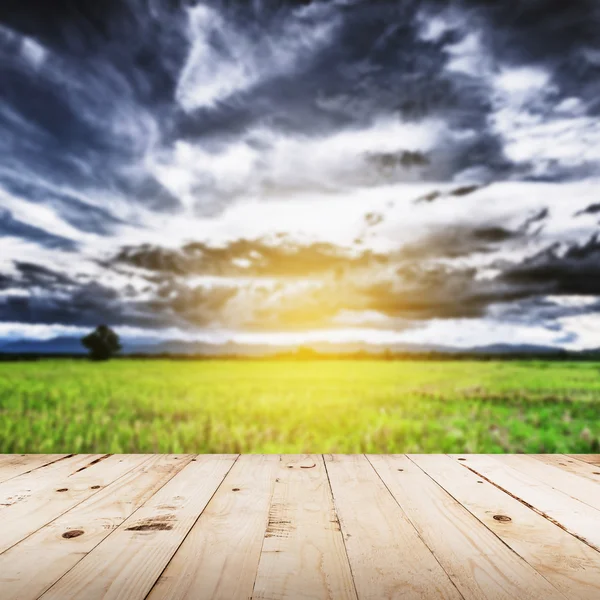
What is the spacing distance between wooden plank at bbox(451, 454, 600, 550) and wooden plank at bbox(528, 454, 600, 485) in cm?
25

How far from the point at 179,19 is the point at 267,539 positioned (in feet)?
15.9

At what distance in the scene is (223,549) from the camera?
1.42 metres

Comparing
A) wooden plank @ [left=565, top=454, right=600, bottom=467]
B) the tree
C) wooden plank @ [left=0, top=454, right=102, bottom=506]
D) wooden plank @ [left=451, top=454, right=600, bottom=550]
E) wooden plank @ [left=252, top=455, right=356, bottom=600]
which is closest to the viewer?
wooden plank @ [left=252, top=455, right=356, bottom=600]

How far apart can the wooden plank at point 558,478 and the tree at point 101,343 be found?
18.0 metres

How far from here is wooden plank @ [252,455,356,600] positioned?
1.17 m

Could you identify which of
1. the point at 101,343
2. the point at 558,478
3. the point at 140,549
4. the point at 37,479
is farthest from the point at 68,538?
the point at 101,343

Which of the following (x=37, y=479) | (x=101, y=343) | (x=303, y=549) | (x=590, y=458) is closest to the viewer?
(x=303, y=549)

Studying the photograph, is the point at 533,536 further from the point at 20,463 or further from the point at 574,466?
the point at 20,463

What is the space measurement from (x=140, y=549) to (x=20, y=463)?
1472 millimetres

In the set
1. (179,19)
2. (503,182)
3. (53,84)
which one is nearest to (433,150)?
(503,182)

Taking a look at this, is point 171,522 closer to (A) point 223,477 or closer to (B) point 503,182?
(A) point 223,477

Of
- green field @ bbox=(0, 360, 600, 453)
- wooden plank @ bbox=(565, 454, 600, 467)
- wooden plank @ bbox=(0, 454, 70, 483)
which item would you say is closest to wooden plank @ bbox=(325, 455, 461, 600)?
wooden plank @ bbox=(565, 454, 600, 467)

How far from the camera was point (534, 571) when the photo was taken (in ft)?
4.24

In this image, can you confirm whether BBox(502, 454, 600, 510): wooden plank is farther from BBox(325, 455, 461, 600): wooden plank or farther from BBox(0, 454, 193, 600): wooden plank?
BBox(0, 454, 193, 600): wooden plank
